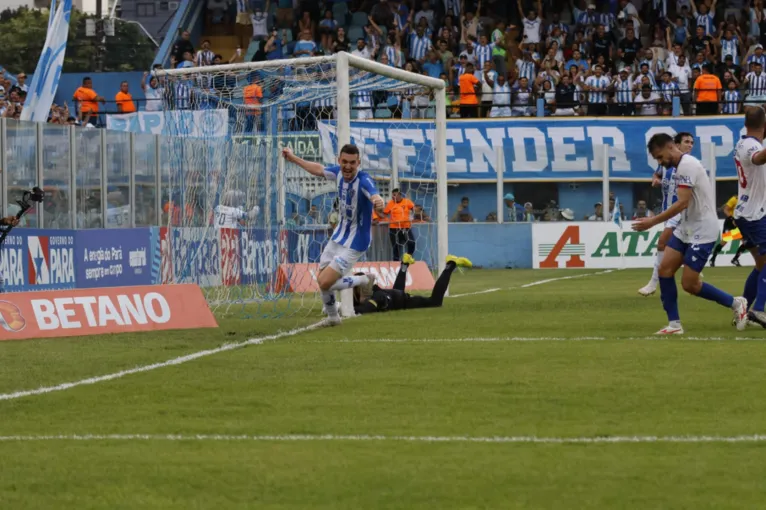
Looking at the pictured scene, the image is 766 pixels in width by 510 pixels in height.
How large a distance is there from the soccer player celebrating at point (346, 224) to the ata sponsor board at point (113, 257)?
30.0 ft

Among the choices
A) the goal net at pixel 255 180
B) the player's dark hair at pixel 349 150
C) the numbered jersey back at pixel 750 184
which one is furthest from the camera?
the goal net at pixel 255 180

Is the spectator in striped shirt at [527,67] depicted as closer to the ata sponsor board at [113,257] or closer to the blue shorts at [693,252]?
the ata sponsor board at [113,257]

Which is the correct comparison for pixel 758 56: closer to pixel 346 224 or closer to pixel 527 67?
pixel 527 67

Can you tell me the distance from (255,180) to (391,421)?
11.9 m

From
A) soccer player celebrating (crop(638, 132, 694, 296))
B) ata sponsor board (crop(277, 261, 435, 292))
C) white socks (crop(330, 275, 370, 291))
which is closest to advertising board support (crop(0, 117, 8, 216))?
ata sponsor board (crop(277, 261, 435, 292))

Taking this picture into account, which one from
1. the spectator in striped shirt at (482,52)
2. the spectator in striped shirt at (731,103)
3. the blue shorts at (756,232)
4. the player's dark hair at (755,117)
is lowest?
the blue shorts at (756,232)

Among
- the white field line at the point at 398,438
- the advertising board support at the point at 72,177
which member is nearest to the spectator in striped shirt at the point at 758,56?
the advertising board support at the point at 72,177

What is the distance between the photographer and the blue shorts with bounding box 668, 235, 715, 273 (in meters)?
12.6

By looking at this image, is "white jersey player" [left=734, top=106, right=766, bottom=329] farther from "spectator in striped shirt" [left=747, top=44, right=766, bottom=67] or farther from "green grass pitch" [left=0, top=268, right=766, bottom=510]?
"spectator in striped shirt" [left=747, top=44, right=766, bottom=67]

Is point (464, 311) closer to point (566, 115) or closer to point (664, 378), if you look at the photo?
point (664, 378)

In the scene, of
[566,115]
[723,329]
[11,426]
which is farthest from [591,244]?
[11,426]

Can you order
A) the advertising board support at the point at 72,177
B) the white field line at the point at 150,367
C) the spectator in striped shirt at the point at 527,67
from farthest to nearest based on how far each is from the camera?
1. the spectator in striped shirt at the point at 527,67
2. the advertising board support at the point at 72,177
3. the white field line at the point at 150,367

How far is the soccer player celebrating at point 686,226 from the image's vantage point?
12.4m

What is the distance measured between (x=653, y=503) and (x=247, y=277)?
14552mm
